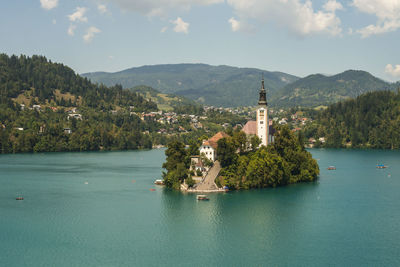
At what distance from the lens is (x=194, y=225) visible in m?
Result: 65.9

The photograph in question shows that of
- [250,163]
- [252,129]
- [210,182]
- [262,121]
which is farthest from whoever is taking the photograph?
[252,129]

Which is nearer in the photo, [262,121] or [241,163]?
[241,163]

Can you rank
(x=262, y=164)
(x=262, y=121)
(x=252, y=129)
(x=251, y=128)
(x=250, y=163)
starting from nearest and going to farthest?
(x=262, y=164) → (x=250, y=163) → (x=262, y=121) → (x=252, y=129) → (x=251, y=128)

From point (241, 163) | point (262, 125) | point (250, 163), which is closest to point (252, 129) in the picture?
point (262, 125)

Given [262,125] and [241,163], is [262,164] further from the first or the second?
[262,125]

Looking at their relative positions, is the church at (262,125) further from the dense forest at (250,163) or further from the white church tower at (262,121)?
the dense forest at (250,163)

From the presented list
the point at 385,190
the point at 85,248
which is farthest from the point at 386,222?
the point at 85,248

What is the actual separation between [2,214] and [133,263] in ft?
108

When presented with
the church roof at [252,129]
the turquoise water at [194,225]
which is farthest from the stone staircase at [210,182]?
the church roof at [252,129]

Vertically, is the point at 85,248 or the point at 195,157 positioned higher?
the point at 195,157

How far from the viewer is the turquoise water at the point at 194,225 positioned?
53.6m

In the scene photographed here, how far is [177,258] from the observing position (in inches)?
2090

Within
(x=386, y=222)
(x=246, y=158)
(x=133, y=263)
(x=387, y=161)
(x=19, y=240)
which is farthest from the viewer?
(x=387, y=161)

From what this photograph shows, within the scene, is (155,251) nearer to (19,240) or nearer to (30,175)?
(19,240)
